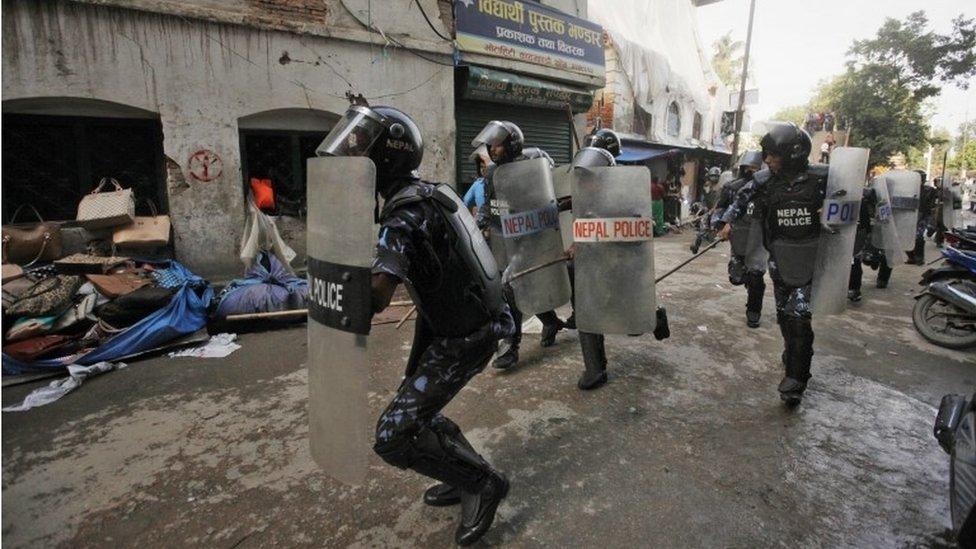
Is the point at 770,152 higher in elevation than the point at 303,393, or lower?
higher

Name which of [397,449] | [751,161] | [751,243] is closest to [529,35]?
[751,161]

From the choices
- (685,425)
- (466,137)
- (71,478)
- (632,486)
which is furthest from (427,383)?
(466,137)

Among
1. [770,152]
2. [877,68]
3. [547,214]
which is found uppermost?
[877,68]

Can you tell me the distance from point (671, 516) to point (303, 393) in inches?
98.1

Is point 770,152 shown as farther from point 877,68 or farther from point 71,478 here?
point 877,68

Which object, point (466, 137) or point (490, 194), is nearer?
point (490, 194)

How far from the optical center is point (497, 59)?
798cm

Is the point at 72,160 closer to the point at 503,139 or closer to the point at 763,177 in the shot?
the point at 503,139

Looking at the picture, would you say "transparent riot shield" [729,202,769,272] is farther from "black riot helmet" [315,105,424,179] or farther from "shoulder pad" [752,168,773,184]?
"black riot helmet" [315,105,424,179]

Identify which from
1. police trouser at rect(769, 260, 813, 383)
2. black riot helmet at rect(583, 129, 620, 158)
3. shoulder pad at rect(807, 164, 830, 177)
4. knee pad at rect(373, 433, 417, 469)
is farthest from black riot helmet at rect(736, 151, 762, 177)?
knee pad at rect(373, 433, 417, 469)

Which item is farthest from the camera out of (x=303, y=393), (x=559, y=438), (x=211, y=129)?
(x=211, y=129)

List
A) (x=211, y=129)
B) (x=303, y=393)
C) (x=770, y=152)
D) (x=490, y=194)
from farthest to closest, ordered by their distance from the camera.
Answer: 1. (x=211, y=129)
2. (x=490, y=194)
3. (x=303, y=393)
4. (x=770, y=152)

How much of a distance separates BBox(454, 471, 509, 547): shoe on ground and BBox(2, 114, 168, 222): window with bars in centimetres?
551

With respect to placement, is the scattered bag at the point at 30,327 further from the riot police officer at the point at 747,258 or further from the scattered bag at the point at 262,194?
the riot police officer at the point at 747,258
